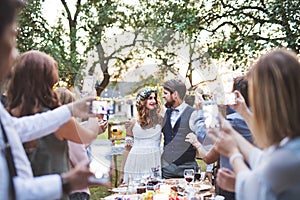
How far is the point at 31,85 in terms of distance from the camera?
142 centimetres

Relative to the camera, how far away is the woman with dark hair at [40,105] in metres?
1.41

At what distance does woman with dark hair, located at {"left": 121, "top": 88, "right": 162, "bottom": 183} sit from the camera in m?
3.06

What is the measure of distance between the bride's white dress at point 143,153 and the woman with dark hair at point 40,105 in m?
1.64

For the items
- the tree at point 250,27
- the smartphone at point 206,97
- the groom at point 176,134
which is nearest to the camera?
the smartphone at point 206,97

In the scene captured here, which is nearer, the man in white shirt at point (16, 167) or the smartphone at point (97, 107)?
the man in white shirt at point (16, 167)

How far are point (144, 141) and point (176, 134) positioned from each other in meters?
0.31

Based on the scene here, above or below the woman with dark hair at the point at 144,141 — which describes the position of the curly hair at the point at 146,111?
above

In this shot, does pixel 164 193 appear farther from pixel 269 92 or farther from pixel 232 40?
pixel 232 40

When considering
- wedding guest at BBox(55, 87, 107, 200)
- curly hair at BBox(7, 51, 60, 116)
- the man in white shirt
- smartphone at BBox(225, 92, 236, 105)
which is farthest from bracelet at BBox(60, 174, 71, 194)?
smartphone at BBox(225, 92, 236, 105)

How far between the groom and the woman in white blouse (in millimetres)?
1738

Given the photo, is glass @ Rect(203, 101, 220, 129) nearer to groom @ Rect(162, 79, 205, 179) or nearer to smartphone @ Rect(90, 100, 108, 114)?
smartphone @ Rect(90, 100, 108, 114)

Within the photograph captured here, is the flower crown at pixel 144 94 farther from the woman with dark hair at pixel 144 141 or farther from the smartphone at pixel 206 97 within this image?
the smartphone at pixel 206 97

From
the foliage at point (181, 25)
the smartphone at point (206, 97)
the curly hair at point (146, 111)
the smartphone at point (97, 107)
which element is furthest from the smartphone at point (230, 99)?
the foliage at point (181, 25)

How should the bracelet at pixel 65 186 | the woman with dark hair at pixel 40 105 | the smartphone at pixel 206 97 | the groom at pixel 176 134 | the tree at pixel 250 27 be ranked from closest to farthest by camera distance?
the bracelet at pixel 65 186
the woman with dark hair at pixel 40 105
the smartphone at pixel 206 97
the groom at pixel 176 134
the tree at pixel 250 27
